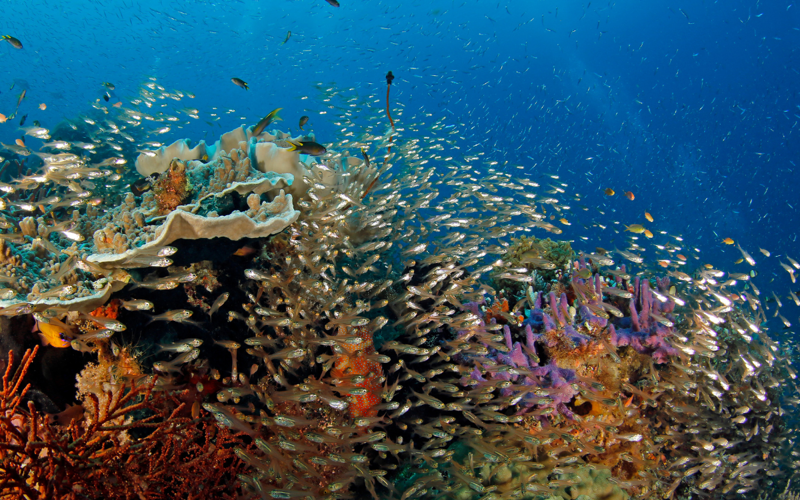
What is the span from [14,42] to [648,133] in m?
87.6

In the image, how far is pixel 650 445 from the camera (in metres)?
4.79

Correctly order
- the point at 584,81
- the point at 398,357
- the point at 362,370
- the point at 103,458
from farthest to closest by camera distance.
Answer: the point at 584,81, the point at 398,357, the point at 362,370, the point at 103,458

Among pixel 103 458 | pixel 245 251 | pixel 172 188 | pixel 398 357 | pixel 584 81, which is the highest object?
pixel 584 81

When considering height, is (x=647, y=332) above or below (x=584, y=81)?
below

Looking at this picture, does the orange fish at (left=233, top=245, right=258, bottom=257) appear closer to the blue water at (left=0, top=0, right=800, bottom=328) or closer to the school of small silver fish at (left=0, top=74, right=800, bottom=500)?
the school of small silver fish at (left=0, top=74, right=800, bottom=500)

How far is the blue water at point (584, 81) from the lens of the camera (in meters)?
57.3

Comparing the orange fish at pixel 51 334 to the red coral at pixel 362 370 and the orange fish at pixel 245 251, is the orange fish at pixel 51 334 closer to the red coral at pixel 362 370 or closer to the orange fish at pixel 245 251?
the orange fish at pixel 245 251

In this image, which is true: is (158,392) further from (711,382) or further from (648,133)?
(648,133)

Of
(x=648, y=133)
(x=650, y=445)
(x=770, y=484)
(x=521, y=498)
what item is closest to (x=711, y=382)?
(x=650, y=445)

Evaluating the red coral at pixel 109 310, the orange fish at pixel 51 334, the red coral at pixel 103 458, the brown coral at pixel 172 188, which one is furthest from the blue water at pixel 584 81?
the red coral at pixel 103 458

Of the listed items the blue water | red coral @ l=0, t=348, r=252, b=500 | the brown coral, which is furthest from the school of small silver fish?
the blue water

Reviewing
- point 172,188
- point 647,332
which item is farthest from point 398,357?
point 647,332

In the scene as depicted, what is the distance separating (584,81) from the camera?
3135 inches

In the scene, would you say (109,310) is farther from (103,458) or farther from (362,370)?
(362,370)
